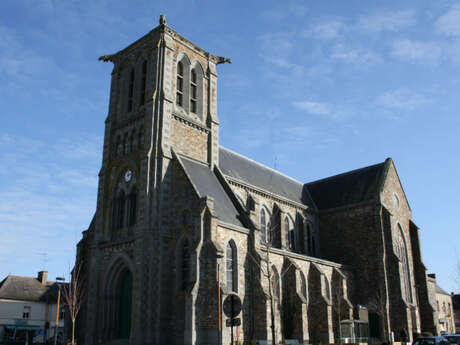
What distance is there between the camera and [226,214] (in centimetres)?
2816

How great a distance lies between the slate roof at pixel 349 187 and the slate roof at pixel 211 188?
15091mm

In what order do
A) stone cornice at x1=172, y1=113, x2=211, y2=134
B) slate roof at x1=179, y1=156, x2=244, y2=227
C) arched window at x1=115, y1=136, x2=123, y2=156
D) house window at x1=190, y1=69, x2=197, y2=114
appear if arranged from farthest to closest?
house window at x1=190, y1=69, x2=197, y2=114 → arched window at x1=115, y1=136, x2=123, y2=156 → stone cornice at x1=172, y1=113, x2=211, y2=134 → slate roof at x1=179, y1=156, x2=244, y2=227

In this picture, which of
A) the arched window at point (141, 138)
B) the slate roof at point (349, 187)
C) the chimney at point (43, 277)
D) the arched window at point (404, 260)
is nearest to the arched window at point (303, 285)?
the arched window at point (404, 260)

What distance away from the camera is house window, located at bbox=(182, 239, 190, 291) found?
1024 inches

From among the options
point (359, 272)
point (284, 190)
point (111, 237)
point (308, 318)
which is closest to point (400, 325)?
point (359, 272)

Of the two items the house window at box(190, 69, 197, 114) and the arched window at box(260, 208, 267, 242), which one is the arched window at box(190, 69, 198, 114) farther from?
the arched window at box(260, 208, 267, 242)

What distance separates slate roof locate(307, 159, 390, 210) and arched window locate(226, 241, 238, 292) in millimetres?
16759

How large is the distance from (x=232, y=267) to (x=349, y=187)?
64.8 ft

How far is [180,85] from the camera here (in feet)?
109

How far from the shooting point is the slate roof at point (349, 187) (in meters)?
40.7

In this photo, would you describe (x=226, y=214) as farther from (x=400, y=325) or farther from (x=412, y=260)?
(x=412, y=260)

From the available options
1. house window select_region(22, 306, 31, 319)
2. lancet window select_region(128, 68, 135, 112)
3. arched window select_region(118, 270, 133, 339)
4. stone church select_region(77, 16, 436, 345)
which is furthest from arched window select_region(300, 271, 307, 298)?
house window select_region(22, 306, 31, 319)

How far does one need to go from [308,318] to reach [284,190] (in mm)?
12352

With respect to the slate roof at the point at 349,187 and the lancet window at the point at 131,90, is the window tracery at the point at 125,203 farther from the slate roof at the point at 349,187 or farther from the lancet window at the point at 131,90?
the slate roof at the point at 349,187
